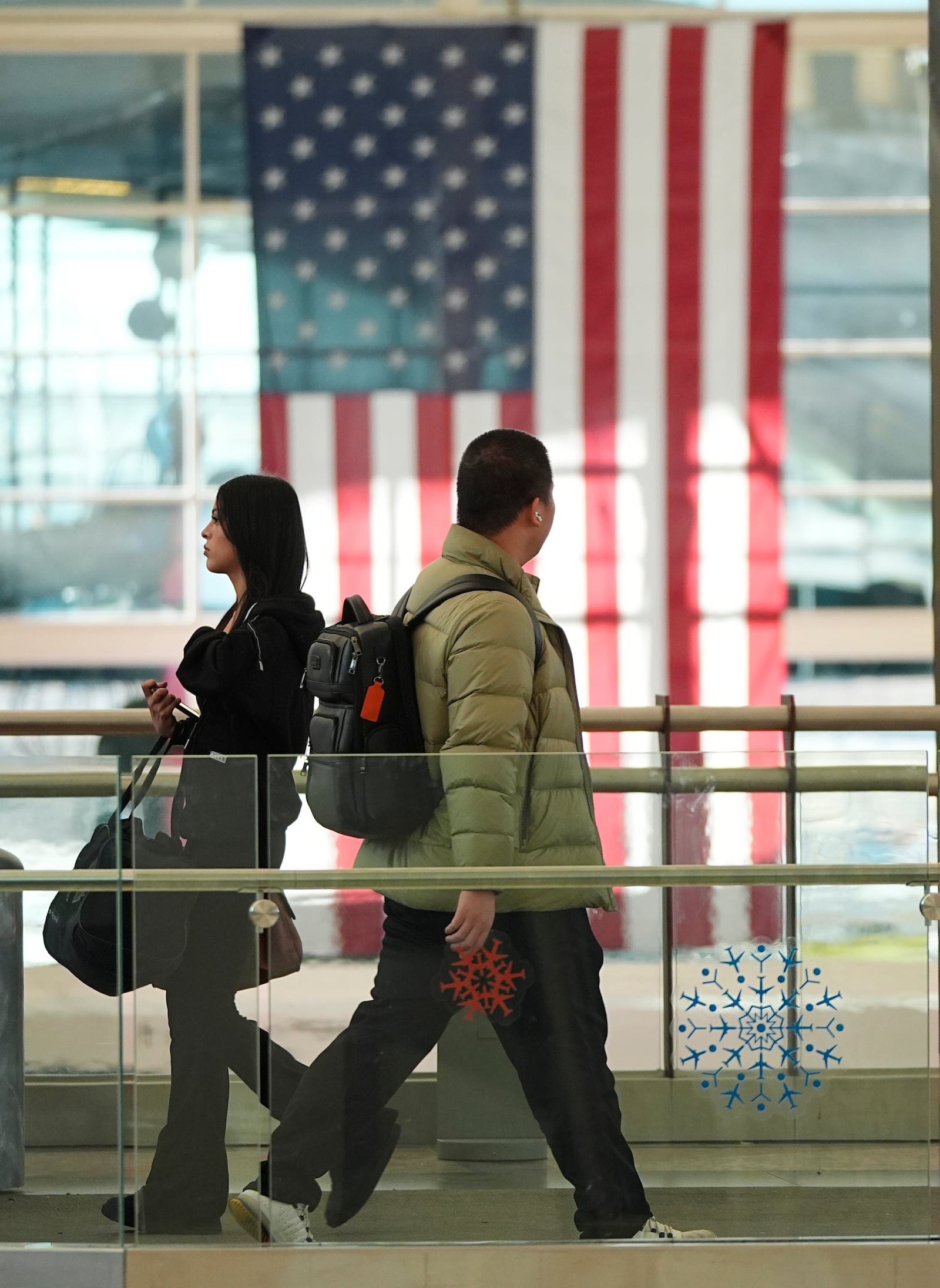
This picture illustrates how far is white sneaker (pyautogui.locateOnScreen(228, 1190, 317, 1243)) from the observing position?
3.00 m

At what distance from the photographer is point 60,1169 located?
313 cm

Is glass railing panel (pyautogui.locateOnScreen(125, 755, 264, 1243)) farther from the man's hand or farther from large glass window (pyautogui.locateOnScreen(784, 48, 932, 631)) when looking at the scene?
large glass window (pyautogui.locateOnScreen(784, 48, 932, 631))

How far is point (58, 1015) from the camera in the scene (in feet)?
10.2

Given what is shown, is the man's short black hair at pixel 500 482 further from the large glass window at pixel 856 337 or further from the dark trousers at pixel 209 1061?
the large glass window at pixel 856 337

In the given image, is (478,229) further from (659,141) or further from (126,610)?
(126,610)

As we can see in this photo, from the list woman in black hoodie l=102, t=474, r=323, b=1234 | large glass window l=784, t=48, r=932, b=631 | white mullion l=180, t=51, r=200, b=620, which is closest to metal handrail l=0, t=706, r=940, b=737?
woman in black hoodie l=102, t=474, r=323, b=1234

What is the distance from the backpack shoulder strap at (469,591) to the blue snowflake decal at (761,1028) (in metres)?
0.68

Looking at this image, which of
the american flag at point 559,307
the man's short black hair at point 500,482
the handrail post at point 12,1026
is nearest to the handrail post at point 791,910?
the man's short black hair at point 500,482

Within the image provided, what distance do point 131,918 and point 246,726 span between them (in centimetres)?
43

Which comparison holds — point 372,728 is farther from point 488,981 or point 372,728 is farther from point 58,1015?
point 58,1015

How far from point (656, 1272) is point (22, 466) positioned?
6180mm

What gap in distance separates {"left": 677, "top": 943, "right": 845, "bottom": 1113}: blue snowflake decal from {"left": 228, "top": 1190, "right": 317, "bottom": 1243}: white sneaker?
771mm

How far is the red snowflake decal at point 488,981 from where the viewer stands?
2.96 m

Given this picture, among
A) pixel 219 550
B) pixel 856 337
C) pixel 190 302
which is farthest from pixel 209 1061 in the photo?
pixel 856 337
